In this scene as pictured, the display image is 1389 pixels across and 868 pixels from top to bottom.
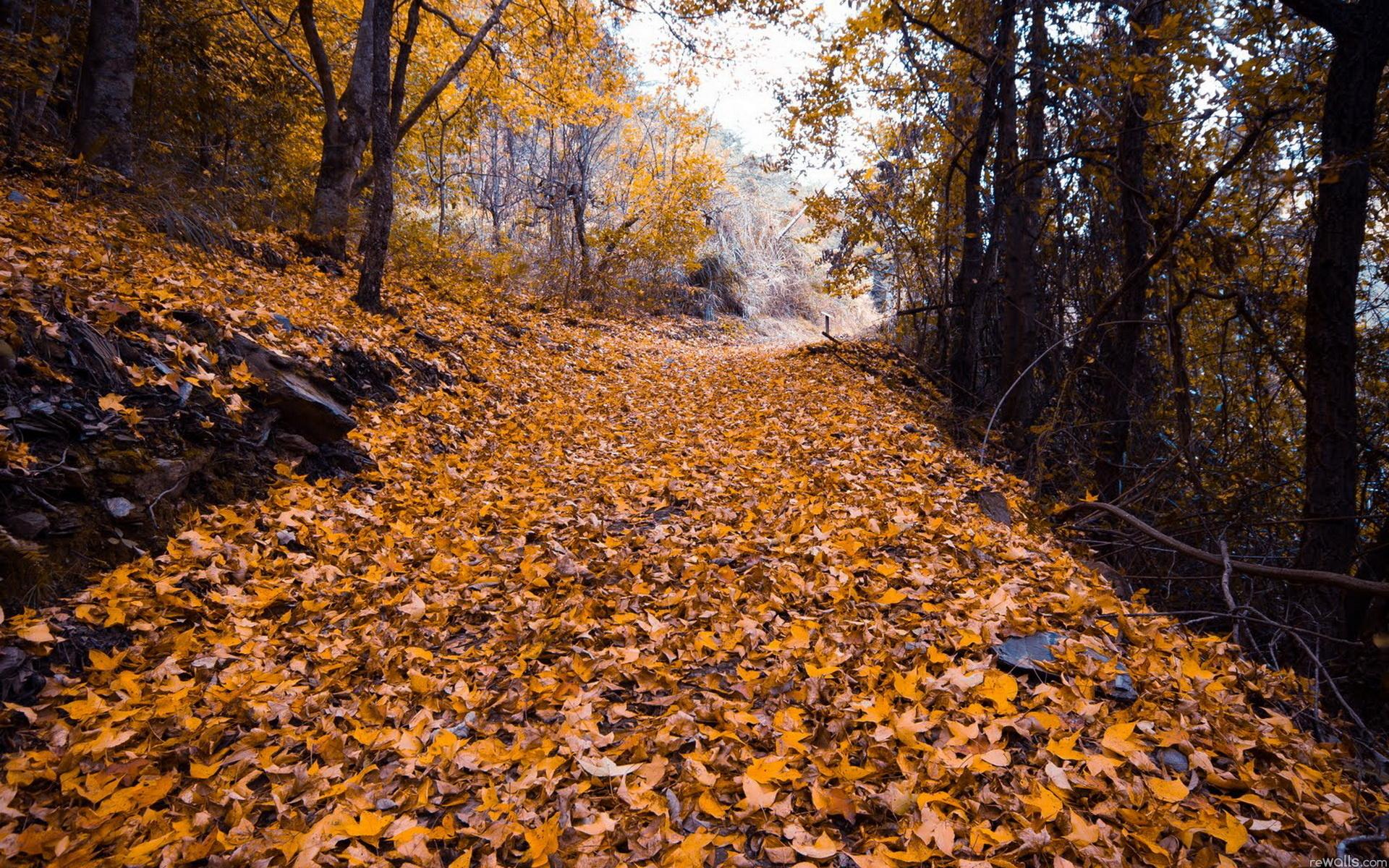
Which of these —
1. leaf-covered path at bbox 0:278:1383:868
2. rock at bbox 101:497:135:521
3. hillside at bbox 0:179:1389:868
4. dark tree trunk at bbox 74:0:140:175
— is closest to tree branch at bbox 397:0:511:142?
dark tree trunk at bbox 74:0:140:175

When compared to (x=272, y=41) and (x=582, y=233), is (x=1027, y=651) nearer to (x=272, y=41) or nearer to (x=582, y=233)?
(x=272, y=41)

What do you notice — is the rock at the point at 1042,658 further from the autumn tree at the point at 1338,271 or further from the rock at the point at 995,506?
the rock at the point at 995,506

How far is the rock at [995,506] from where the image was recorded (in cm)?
387

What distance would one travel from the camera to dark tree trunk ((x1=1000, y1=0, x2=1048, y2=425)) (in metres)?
5.38

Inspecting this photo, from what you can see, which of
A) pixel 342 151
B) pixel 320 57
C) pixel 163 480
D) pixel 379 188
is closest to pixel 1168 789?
pixel 163 480

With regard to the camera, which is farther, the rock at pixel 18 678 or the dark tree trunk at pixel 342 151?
the dark tree trunk at pixel 342 151

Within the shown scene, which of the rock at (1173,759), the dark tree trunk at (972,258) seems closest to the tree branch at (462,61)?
the dark tree trunk at (972,258)

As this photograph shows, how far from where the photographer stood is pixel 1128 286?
3.96 meters

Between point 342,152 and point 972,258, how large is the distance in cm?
722

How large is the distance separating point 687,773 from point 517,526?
2101 mm

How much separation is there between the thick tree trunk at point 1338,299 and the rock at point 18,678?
4.60 m

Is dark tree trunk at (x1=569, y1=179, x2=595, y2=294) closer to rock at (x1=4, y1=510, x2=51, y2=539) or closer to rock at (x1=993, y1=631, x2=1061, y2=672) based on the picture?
rock at (x1=4, y1=510, x2=51, y2=539)

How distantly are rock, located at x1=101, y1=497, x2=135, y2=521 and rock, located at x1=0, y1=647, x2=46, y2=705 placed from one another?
0.73 meters

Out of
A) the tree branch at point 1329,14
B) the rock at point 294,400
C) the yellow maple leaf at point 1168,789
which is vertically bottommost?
the yellow maple leaf at point 1168,789
